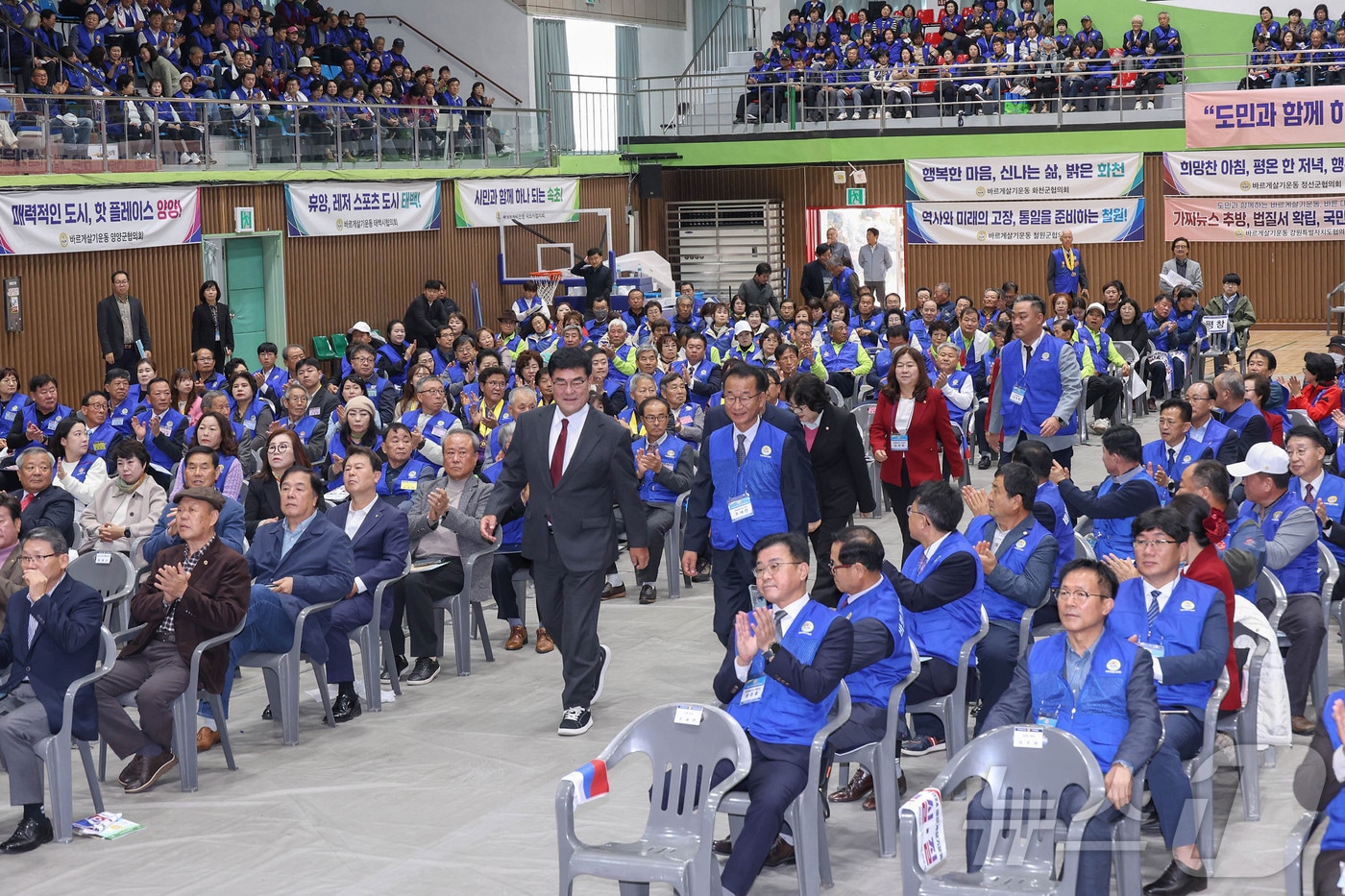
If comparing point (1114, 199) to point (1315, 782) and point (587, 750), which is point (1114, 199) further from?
point (1315, 782)

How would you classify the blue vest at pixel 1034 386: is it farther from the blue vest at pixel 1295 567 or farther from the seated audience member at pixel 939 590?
the seated audience member at pixel 939 590

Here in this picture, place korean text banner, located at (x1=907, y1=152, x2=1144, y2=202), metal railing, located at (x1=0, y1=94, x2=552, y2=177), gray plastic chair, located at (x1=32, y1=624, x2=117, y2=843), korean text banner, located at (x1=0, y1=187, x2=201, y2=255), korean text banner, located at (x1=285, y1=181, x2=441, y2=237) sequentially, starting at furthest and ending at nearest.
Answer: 1. korean text banner, located at (x1=907, y1=152, x2=1144, y2=202)
2. korean text banner, located at (x1=285, y1=181, x2=441, y2=237)
3. metal railing, located at (x1=0, y1=94, x2=552, y2=177)
4. korean text banner, located at (x1=0, y1=187, x2=201, y2=255)
5. gray plastic chair, located at (x1=32, y1=624, x2=117, y2=843)

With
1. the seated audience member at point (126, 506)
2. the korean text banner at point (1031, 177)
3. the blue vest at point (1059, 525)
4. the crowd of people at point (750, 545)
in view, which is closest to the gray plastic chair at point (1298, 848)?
the crowd of people at point (750, 545)

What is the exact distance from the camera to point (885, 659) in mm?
5809

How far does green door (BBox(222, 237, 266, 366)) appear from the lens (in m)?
18.0

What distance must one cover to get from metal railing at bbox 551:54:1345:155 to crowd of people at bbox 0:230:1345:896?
13171mm

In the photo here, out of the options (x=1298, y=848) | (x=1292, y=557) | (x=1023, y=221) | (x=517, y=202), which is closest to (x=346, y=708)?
(x=1292, y=557)

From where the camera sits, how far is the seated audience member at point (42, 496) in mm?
8883

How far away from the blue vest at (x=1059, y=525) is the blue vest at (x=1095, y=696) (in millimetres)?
1885

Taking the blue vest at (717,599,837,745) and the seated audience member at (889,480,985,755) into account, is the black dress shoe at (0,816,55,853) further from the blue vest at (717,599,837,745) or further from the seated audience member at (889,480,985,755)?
the seated audience member at (889,480,985,755)

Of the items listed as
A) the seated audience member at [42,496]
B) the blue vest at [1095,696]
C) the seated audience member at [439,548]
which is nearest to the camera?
the blue vest at [1095,696]

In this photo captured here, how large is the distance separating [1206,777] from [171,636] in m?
4.48

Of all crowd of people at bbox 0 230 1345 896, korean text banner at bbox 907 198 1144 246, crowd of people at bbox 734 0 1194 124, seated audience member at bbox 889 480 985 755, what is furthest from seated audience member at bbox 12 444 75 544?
korean text banner at bbox 907 198 1144 246

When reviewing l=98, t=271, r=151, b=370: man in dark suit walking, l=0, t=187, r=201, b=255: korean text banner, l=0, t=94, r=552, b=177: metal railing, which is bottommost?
l=98, t=271, r=151, b=370: man in dark suit walking
